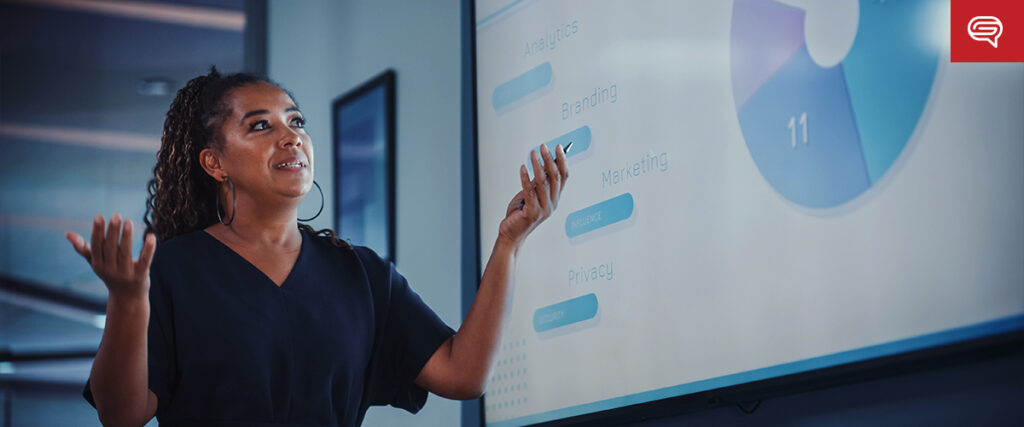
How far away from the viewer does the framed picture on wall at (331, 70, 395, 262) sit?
297cm

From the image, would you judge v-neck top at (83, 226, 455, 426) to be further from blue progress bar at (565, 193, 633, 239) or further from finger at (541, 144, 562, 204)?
blue progress bar at (565, 193, 633, 239)

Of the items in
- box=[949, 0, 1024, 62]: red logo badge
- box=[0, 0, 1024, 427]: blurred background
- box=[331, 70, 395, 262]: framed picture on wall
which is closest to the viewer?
box=[949, 0, 1024, 62]: red logo badge

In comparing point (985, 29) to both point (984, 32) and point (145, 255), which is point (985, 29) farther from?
point (145, 255)

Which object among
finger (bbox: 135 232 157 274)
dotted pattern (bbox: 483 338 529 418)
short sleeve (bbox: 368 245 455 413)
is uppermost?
finger (bbox: 135 232 157 274)

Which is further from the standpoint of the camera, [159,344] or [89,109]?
[89,109]

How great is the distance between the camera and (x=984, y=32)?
4.49ft

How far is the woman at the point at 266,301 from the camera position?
1.42 meters

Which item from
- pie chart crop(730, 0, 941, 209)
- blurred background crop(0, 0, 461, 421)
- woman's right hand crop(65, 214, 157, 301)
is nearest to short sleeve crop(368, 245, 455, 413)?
woman's right hand crop(65, 214, 157, 301)

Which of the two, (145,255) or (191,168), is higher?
(191,168)

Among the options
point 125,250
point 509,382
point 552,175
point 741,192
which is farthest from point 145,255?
point 509,382

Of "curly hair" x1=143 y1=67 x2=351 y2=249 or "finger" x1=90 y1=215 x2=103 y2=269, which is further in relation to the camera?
"curly hair" x1=143 y1=67 x2=351 y2=249

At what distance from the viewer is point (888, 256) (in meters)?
1.46

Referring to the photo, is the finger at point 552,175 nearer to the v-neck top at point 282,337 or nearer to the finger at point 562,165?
the finger at point 562,165

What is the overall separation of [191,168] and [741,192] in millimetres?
909
